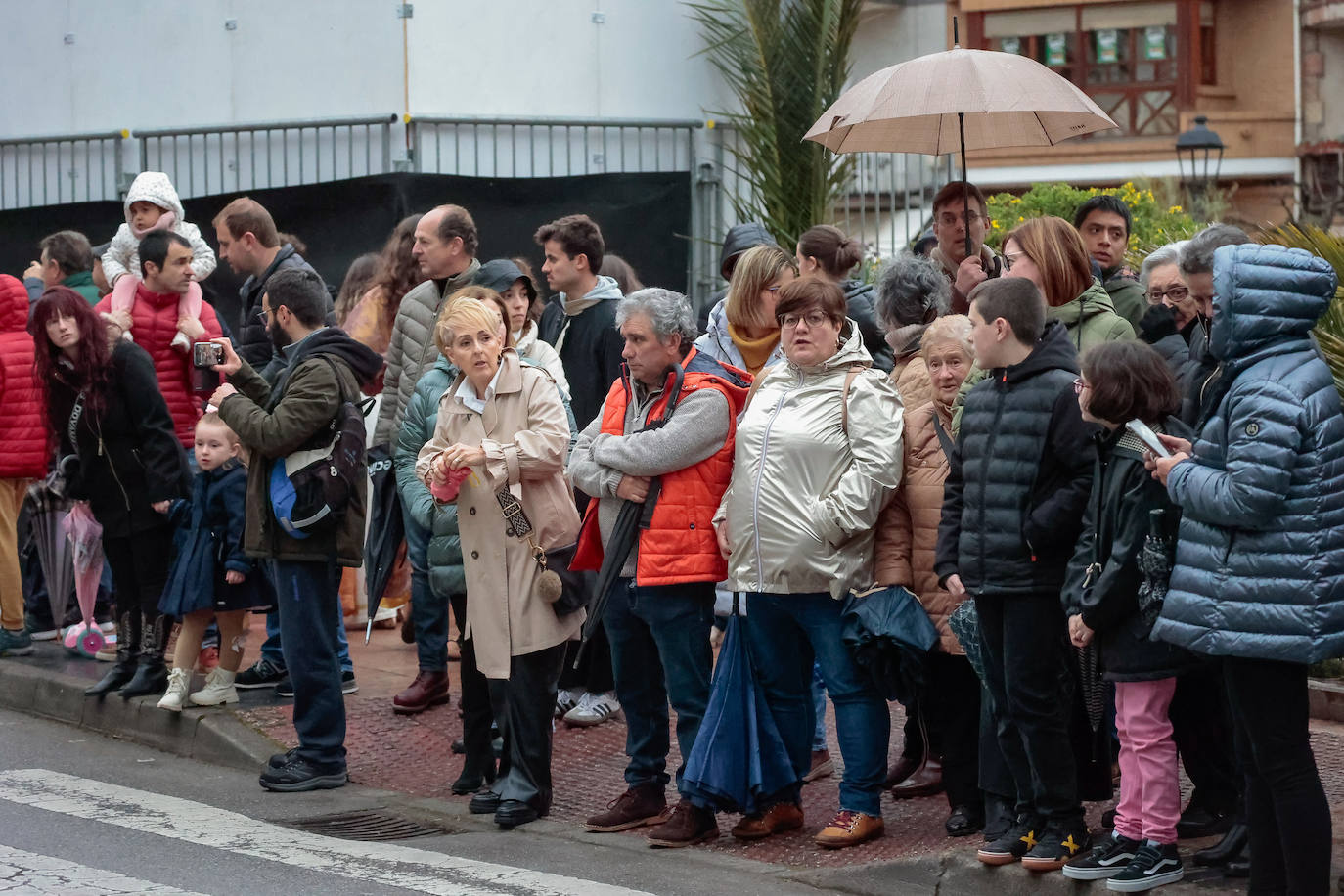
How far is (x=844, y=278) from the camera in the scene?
7.55 m

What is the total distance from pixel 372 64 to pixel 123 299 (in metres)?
3.40

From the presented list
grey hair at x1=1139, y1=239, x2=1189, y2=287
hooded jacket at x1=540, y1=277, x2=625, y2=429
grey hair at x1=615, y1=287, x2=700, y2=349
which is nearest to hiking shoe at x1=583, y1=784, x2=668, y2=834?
grey hair at x1=615, y1=287, x2=700, y2=349

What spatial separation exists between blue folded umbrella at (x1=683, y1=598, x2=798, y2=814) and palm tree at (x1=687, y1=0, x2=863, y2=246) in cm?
695

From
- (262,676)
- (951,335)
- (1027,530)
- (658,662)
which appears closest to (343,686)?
(262,676)

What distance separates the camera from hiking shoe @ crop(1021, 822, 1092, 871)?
564cm

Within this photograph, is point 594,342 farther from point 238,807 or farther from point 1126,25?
point 1126,25

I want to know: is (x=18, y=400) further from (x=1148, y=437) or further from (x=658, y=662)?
(x=1148, y=437)

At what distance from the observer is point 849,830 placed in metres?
6.33

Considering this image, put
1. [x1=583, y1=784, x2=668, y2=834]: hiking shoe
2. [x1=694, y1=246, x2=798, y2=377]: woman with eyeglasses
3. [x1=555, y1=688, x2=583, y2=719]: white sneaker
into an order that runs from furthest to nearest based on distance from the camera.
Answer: [x1=555, y1=688, x2=583, y2=719]: white sneaker, [x1=694, y1=246, x2=798, y2=377]: woman with eyeglasses, [x1=583, y1=784, x2=668, y2=834]: hiking shoe

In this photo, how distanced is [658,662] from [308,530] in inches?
64.3

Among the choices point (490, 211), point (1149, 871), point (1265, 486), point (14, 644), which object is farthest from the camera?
point (490, 211)

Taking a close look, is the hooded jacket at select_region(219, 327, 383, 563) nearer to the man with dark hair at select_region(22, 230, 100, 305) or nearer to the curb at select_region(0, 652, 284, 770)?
the curb at select_region(0, 652, 284, 770)

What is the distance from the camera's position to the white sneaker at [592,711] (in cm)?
834

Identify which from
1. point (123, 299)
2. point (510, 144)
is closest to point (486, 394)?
point (123, 299)
